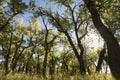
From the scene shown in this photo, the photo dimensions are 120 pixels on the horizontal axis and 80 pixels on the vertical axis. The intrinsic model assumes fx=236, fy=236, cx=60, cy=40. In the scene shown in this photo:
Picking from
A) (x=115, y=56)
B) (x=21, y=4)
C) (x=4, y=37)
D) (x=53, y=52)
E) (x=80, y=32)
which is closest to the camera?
(x=115, y=56)

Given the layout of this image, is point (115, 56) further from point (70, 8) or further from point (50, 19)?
point (50, 19)

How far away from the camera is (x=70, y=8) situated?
30.1 m

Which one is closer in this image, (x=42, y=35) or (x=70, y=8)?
(x=70, y=8)

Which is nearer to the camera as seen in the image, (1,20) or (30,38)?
(1,20)

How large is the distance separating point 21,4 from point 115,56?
831 inches

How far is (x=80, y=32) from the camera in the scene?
33.8 meters

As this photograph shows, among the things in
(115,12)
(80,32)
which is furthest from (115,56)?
(80,32)

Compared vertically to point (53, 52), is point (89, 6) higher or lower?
higher

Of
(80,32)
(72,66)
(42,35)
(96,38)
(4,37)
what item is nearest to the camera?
(80,32)

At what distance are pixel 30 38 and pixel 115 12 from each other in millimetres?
38413

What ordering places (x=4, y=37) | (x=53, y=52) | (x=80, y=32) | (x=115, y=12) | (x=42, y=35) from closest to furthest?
(x=115, y=12) → (x=80, y=32) → (x=4, y=37) → (x=42, y=35) → (x=53, y=52)

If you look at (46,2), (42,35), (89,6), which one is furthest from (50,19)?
(89,6)

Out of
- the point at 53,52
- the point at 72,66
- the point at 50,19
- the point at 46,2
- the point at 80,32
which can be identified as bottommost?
the point at 72,66

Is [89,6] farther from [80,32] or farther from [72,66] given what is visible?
[72,66]
